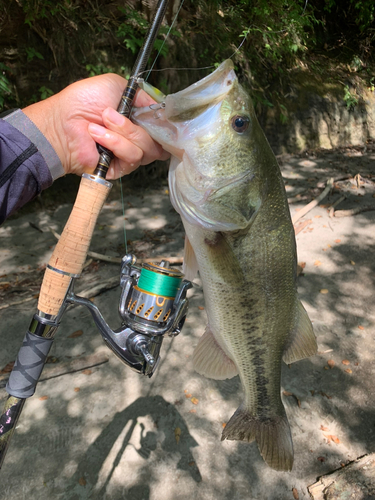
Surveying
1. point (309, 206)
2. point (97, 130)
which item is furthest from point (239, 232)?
point (309, 206)

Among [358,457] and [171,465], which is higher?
[171,465]

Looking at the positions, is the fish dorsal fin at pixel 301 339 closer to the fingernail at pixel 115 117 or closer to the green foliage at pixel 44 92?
the fingernail at pixel 115 117

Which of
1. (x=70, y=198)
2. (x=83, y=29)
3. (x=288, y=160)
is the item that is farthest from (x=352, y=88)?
(x=70, y=198)

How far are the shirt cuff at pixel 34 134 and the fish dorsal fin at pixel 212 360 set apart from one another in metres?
1.03

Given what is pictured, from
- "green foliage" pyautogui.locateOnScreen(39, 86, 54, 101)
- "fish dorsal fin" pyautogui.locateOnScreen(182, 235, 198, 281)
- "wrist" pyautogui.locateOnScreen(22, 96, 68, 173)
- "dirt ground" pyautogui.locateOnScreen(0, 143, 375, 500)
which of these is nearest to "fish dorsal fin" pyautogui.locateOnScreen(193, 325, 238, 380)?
"fish dorsal fin" pyautogui.locateOnScreen(182, 235, 198, 281)

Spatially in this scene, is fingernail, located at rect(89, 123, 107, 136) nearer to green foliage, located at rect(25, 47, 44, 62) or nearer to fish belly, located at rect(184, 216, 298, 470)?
fish belly, located at rect(184, 216, 298, 470)

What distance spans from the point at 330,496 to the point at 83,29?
716 cm

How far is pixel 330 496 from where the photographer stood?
2.48m

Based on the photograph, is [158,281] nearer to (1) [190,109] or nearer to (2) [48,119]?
(1) [190,109]

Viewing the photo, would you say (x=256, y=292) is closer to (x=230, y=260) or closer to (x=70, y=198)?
(x=230, y=260)

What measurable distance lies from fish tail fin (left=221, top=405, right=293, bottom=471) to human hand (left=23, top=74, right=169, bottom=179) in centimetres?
130

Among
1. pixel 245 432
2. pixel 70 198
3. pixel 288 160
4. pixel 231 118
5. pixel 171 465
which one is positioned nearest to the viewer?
pixel 231 118

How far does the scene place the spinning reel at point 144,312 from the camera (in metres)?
1.59

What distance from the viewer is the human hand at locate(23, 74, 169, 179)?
1.57 m
